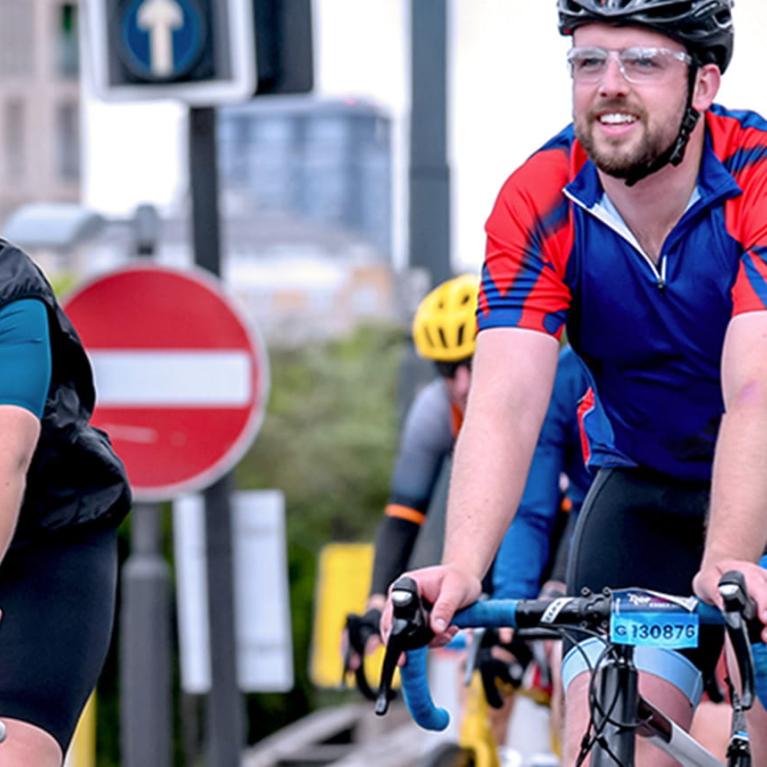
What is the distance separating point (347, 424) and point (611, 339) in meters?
67.6

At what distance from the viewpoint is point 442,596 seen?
4242 millimetres

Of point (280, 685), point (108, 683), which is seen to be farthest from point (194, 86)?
point (108, 683)

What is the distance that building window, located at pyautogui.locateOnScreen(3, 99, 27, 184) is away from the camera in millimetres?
154250

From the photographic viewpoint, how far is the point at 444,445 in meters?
8.48

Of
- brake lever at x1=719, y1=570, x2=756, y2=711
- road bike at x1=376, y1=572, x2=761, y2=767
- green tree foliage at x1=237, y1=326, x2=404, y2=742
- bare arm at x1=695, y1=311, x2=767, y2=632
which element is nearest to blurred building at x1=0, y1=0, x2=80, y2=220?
green tree foliage at x1=237, y1=326, x2=404, y2=742

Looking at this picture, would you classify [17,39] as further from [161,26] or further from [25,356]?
[25,356]

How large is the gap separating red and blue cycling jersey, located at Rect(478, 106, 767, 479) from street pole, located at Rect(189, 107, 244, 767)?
15.4 ft

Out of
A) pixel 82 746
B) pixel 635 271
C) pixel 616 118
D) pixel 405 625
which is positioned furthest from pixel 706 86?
pixel 82 746

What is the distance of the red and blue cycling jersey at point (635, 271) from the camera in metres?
4.75

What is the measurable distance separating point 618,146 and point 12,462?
126 centimetres

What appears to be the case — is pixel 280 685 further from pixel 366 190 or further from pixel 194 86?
pixel 366 190

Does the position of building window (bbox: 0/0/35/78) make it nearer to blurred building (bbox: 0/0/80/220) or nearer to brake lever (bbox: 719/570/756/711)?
blurred building (bbox: 0/0/80/220)

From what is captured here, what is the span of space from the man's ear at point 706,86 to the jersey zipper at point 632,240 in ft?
0.91

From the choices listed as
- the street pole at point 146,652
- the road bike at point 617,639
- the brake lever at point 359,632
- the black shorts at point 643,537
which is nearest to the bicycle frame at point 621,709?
the road bike at point 617,639
